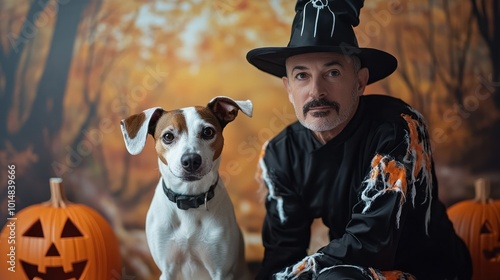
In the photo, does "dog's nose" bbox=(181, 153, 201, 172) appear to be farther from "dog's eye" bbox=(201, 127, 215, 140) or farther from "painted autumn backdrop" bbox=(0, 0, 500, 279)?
"painted autumn backdrop" bbox=(0, 0, 500, 279)

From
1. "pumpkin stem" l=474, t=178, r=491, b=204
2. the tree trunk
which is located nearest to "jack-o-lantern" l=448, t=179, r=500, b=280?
"pumpkin stem" l=474, t=178, r=491, b=204

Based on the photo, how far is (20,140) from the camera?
273cm

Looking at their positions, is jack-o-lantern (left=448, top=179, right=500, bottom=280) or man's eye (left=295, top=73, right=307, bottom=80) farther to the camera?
jack-o-lantern (left=448, top=179, right=500, bottom=280)

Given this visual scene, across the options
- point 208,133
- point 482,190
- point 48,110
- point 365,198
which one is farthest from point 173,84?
point 482,190

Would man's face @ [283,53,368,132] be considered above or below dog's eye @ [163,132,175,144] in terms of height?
above

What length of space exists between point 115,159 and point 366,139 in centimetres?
135

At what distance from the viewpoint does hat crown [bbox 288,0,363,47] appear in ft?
6.20

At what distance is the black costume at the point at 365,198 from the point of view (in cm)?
179

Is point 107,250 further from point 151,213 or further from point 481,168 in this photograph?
point 481,168

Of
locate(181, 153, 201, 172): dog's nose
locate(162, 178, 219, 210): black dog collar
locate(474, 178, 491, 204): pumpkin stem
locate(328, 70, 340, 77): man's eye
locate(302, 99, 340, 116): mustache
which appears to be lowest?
locate(474, 178, 491, 204): pumpkin stem

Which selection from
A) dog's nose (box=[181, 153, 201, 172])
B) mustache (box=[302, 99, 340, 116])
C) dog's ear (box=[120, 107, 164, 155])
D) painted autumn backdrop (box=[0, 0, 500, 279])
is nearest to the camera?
dog's nose (box=[181, 153, 201, 172])

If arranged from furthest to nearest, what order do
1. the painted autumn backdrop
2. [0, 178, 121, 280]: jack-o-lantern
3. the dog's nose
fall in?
the painted autumn backdrop
[0, 178, 121, 280]: jack-o-lantern
the dog's nose

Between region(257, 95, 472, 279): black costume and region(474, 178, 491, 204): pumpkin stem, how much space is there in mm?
475

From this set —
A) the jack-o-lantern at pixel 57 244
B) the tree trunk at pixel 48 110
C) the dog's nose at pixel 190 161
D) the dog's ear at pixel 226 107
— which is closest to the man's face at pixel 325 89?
the dog's ear at pixel 226 107
